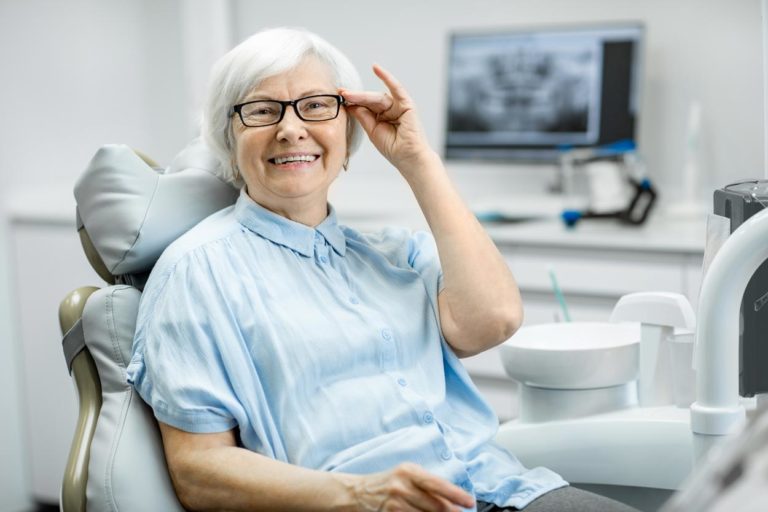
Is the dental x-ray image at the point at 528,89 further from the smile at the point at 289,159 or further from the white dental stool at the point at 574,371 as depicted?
the smile at the point at 289,159

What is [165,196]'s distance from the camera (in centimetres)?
161

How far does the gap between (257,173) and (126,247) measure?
0.76 feet

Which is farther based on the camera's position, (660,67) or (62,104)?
(62,104)

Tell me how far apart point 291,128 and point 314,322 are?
0.99 feet

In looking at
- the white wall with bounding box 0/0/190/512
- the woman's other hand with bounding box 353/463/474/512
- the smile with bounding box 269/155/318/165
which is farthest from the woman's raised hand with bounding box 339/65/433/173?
the white wall with bounding box 0/0/190/512

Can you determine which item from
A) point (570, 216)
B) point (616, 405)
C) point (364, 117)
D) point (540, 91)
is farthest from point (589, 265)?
point (364, 117)

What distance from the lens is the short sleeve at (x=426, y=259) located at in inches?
65.3

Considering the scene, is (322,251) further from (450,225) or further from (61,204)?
(61,204)

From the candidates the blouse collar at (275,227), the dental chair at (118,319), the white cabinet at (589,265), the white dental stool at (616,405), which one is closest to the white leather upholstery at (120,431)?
the dental chair at (118,319)

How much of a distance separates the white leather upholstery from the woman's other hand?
323 millimetres

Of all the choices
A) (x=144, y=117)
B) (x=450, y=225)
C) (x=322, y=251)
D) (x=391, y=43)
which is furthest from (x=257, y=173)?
(x=144, y=117)

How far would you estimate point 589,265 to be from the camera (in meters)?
2.85

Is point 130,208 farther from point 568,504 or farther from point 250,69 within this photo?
point 568,504

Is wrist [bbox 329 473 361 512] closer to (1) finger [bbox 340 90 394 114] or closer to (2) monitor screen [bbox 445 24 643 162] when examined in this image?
(1) finger [bbox 340 90 394 114]
